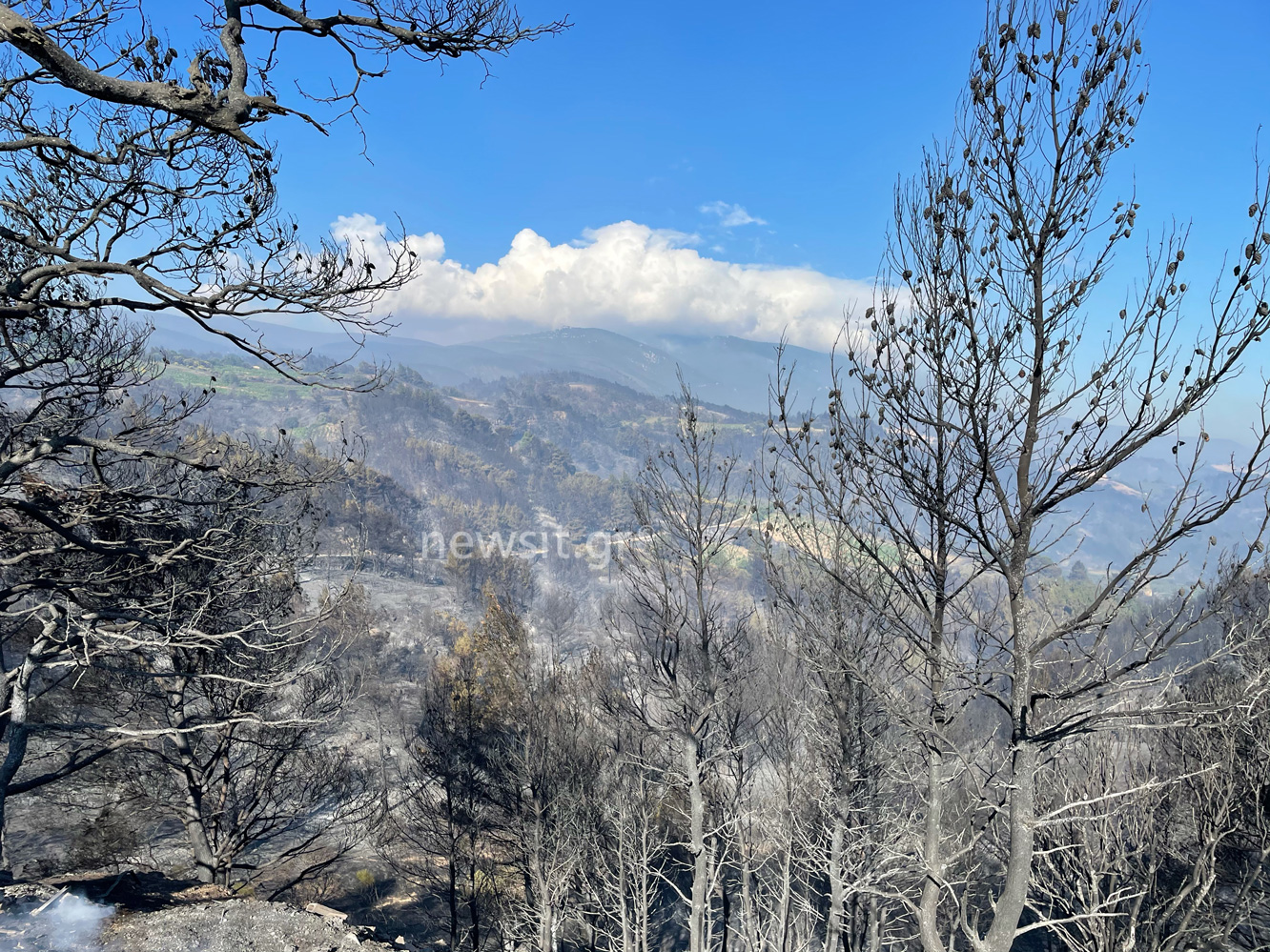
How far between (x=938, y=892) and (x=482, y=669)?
2256 centimetres

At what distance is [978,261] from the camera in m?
3.99

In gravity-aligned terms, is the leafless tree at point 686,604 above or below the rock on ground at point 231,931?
above

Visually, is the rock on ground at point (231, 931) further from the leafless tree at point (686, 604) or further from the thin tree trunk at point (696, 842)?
the leafless tree at point (686, 604)

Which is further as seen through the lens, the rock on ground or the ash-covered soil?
the rock on ground

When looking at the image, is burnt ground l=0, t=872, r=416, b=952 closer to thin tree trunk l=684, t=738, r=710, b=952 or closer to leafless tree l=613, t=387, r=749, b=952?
thin tree trunk l=684, t=738, r=710, b=952

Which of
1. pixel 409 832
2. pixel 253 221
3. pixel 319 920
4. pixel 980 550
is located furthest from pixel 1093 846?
pixel 409 832

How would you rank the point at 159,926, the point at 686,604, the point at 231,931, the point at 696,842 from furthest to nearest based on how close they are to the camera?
the point at 686,604 < the point at 696,842 < the point at 231,931 < the point at 159,926

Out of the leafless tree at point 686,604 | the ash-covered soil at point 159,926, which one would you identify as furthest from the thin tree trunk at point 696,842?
the ash-covered soil at point 159,926

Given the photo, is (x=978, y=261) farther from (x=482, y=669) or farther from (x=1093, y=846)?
(x=482, y=669)

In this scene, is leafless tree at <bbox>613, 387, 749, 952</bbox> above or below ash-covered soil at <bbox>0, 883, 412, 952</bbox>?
above

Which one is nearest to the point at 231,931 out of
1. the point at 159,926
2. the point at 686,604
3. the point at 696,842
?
the point at 159,926

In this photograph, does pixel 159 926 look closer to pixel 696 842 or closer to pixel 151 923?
pixel 151 923

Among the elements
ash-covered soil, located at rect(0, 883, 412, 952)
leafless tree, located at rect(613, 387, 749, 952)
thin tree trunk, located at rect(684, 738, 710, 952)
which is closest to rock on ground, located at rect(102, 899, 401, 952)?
ash-covered soil, located at rect(0, 883, 412, 952)

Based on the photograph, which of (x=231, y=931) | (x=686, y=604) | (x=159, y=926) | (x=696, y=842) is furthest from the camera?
(x=686, y=604)
